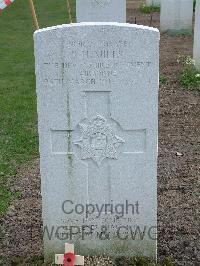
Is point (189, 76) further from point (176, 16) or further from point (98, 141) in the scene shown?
point (98, 141)

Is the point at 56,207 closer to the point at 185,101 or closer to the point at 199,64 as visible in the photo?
the point at 185,101

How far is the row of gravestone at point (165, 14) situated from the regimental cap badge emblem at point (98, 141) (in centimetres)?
556

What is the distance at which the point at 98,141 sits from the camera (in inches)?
145

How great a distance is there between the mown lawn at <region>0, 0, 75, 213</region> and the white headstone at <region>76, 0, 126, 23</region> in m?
1.40

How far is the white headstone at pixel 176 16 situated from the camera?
1263 cm

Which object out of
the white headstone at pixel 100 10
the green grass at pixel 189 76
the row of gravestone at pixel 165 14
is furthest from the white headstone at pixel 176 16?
the green grass at pixel 189 76

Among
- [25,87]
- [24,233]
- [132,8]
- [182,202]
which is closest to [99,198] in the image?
[24,233]

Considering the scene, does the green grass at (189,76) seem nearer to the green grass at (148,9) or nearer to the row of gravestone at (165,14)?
the row of gravestone at (165,14)

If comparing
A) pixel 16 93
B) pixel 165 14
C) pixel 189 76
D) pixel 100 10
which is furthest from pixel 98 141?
pixel 165 14

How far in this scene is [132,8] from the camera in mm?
17875

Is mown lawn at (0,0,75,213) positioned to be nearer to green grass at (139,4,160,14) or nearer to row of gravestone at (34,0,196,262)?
Answer: row of gravestone at (34,0,196,262)

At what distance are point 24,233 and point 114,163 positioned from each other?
42.0 inches

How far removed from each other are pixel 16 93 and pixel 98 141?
4991mm

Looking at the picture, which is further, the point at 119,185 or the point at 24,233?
the point at 24,233
